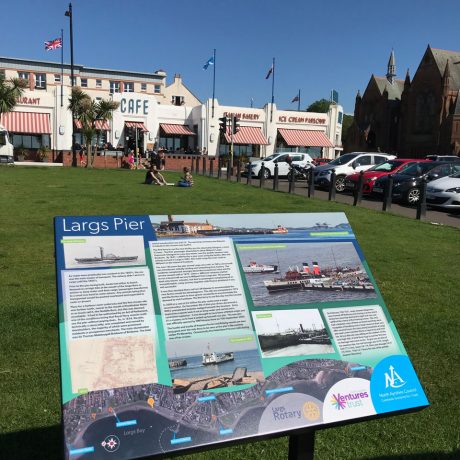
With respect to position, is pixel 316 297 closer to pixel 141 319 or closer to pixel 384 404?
pixel 384 404

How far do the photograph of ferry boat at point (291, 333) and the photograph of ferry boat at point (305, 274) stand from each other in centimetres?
7

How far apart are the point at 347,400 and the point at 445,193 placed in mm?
14318

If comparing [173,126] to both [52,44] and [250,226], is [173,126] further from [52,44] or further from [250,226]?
[250,226]

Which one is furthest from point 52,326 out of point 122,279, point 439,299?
point 439,299

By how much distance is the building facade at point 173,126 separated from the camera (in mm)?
43875

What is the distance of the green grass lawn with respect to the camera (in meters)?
3.08

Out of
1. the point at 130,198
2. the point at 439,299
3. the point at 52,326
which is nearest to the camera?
the point at 52,326

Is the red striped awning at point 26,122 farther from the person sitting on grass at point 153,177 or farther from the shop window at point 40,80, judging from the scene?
the person sitting on grass at point 153,177

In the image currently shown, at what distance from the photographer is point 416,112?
61.9m

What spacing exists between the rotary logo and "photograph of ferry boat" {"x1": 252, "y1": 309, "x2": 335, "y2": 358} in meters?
0.22

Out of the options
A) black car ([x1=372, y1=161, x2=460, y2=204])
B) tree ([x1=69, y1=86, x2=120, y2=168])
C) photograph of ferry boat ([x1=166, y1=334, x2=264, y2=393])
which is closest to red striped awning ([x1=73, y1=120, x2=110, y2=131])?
tree ([x1=69, y1=86, x2=120, y2=168])

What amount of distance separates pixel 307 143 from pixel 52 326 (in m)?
50.8

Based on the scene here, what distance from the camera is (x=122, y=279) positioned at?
209 centimetres

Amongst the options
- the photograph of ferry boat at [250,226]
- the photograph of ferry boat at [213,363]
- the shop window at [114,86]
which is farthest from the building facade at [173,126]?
the photograph of ferry boat at [213,363]
